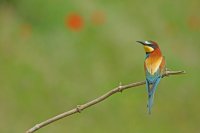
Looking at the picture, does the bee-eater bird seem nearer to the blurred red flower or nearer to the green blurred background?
the green blurred background

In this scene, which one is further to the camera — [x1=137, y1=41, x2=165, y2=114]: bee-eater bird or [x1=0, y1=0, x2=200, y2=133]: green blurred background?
[x1=0, y1=0, x2=200, y2=133]: green blurred background

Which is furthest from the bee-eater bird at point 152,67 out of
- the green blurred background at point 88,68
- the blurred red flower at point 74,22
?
the blurred red flower at point 74,22

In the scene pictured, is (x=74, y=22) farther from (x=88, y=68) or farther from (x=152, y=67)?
(x=152, y=67)

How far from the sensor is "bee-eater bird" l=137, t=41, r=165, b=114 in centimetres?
226

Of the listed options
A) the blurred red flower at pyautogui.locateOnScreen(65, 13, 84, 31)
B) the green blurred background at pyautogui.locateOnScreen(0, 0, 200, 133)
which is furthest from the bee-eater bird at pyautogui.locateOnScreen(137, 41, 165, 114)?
the blurred red flower at pyautogui.locateOnScreen(65, 13, 84, 31)

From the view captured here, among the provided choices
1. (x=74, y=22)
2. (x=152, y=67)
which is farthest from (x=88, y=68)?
(x=152, y=67)

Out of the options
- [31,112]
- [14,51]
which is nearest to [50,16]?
[14,51]

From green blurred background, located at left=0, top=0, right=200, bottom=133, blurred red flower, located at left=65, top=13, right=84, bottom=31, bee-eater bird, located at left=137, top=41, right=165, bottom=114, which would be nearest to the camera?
bee-eater bird, located at left=137, top=41, right=165, bottom=114

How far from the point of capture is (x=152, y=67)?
2.38 m

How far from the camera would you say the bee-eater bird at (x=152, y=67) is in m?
2.26

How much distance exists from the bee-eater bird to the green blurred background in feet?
8.57

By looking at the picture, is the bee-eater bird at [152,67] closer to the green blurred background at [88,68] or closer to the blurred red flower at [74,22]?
the green blurred background at [88,68]

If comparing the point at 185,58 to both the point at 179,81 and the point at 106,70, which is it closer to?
the point at 179,81

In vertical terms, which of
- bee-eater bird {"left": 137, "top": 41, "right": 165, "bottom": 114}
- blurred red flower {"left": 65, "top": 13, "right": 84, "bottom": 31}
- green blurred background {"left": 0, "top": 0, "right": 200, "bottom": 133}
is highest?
bee-eater bird {"left": 137, "top": 41, "right": 165, "bottom": 114}
